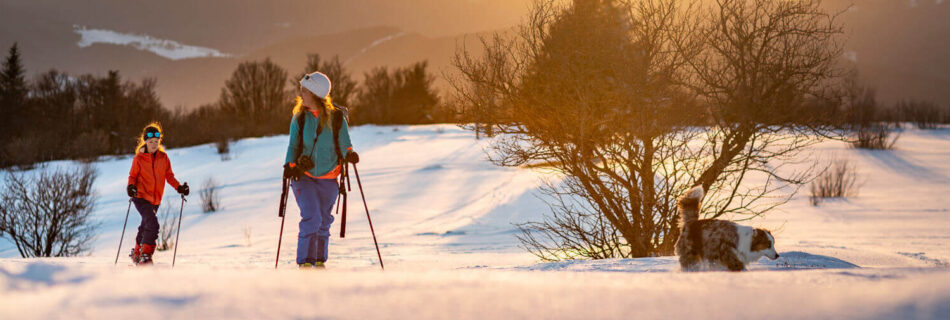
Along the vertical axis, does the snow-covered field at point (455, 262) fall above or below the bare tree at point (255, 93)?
below

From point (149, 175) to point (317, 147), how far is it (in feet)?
7.64

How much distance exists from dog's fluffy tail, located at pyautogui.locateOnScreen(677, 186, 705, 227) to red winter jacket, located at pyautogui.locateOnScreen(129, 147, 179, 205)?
4835 mm

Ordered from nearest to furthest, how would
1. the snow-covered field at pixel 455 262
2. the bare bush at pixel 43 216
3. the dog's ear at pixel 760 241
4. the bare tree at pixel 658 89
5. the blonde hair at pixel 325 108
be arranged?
the snow-covered field at pixel 455 262 < the dog's ear at pixel 760 241 < the blonde hair at pixel 325 108 < the bare tree at pixel 658 89 < the bare bush at pixel 43 216

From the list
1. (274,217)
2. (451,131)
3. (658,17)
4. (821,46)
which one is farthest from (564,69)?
(451,131)

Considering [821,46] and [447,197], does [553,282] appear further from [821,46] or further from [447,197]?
[447,197]

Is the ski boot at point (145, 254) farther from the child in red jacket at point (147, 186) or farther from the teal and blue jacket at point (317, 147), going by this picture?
the teal and blue jacket at point (317, 147)

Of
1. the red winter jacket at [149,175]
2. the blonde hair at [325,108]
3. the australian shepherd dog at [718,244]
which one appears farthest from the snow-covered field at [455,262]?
the blonde hair at [325,108]

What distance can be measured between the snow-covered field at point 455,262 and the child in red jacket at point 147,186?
330mm

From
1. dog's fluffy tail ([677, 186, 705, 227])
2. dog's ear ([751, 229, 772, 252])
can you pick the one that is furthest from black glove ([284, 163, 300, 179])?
dog's ear ([751, 229, 772, 252])

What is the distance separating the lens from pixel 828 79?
6746 millimetres

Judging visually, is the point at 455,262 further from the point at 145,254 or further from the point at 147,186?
the point at 147,186

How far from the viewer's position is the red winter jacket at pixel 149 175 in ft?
19.7

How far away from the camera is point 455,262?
788 cm

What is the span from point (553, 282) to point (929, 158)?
922 inches
